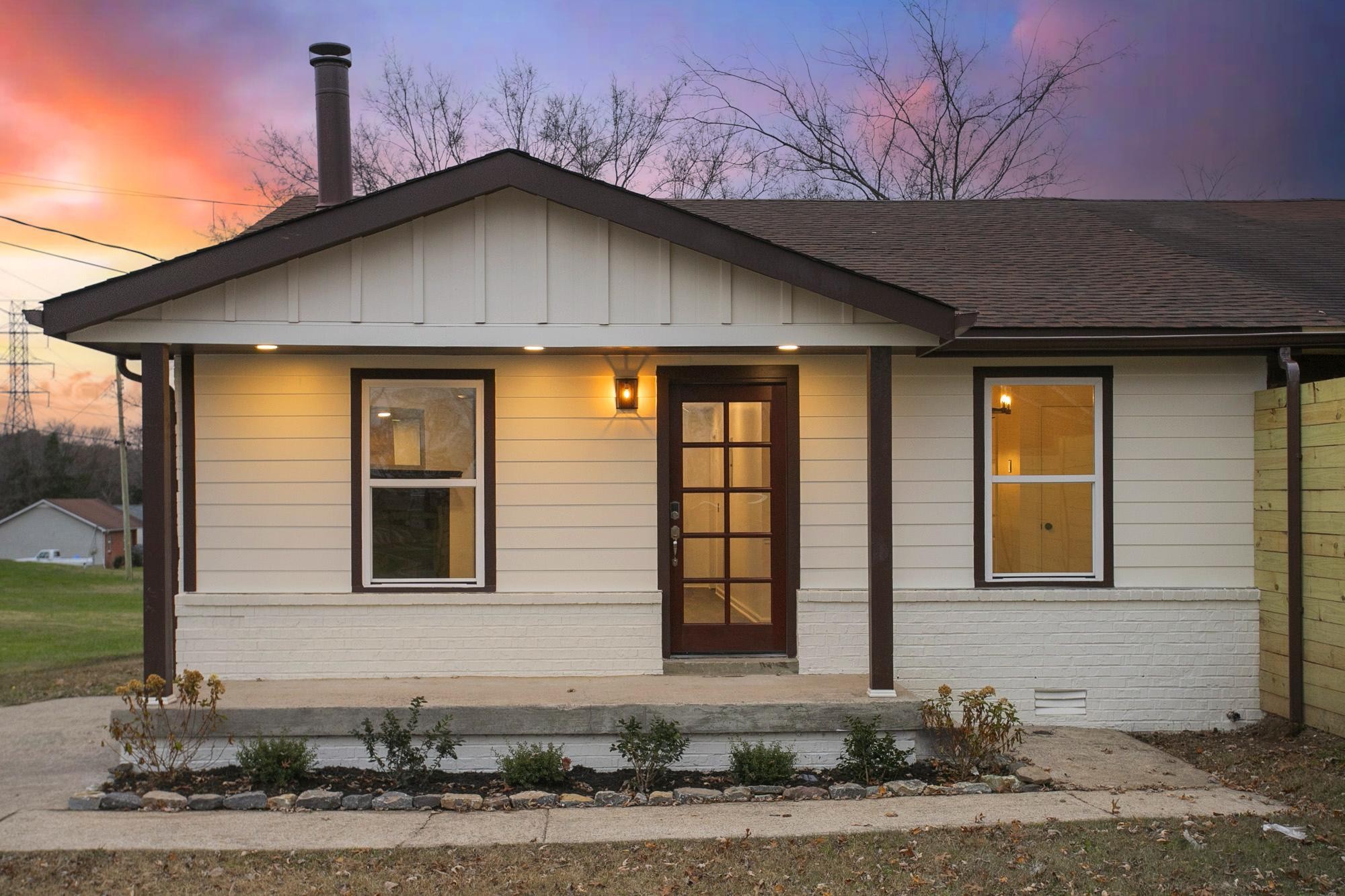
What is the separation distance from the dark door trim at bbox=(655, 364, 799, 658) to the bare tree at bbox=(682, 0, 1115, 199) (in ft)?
42.9

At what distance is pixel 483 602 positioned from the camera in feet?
23.6

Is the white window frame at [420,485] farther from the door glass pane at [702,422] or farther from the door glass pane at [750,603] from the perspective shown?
the door glass pane at [750,603]

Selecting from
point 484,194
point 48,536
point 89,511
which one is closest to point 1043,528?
point 484,194

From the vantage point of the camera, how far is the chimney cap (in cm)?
802

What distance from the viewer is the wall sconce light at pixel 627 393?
23.8ft

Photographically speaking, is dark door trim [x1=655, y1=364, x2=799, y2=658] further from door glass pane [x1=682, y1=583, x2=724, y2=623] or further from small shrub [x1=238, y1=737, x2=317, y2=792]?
small shrub [x1=238, y1=737, x2=317, y2=792]

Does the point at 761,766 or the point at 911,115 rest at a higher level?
the point at 911,115

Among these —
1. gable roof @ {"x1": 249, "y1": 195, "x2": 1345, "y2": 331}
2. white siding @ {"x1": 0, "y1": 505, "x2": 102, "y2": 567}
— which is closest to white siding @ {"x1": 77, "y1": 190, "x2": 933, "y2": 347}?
gable roof @ {"x1": 249, "y1": 195, "x2": 1345, "y2": 331}

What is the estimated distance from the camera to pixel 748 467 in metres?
7.46

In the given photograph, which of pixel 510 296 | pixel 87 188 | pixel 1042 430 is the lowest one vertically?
pixel 1042 430

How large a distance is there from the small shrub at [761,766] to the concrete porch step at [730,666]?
39.1 inches

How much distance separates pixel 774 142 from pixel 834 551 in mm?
13849

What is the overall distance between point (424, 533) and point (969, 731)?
12.7 feet

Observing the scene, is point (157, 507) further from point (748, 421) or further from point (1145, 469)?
point (1145, 469)
